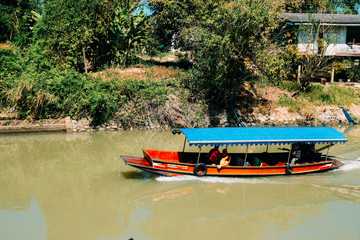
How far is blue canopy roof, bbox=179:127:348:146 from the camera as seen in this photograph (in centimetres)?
1097

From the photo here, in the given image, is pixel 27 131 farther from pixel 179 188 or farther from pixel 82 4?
pixel 179 188

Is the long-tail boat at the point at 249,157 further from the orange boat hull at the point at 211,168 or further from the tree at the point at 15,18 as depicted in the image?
the tree at the point at 15,18

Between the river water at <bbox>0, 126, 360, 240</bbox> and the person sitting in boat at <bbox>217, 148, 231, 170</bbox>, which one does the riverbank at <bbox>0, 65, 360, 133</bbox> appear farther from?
the person sitting in boat at <bbox>217, 148, 231, 170</bbox>

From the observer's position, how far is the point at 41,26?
21.7 m

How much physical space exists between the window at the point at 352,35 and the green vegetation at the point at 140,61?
5.30 m

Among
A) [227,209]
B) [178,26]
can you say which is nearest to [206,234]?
[227,209]

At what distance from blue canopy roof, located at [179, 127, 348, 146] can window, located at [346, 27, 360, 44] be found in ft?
59.6

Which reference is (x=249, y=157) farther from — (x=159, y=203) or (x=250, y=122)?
(x=250, y=122)

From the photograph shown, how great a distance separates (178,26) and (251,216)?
19.2m

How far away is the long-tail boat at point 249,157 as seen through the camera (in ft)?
35.6

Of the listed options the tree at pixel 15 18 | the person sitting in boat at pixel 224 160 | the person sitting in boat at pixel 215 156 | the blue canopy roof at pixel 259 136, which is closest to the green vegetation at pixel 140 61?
the tree at pixel 15 18

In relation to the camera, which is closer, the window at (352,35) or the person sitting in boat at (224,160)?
the person sitting in boat at (224,160)

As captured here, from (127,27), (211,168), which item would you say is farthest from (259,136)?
(127,27)

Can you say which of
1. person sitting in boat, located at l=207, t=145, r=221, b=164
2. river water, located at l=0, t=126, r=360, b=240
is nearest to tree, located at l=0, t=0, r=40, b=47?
river water, located at l=0, t=126, r=360, b=240
